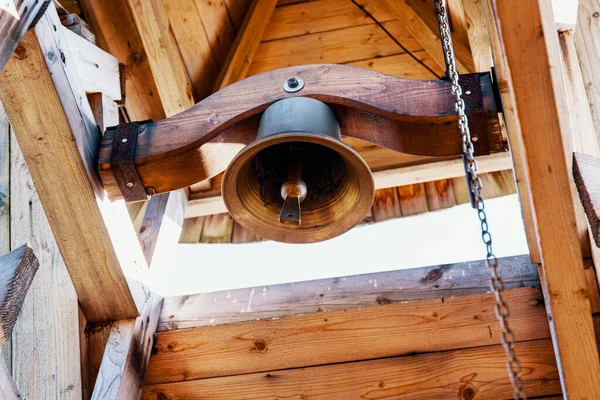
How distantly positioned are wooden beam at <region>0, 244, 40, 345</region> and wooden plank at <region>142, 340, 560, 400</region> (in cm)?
110

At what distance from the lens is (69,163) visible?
7.36 ft

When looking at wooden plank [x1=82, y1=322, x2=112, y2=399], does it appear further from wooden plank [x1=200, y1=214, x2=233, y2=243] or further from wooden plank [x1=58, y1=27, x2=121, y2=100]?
wooden plank [x1=200, y1=214, x2=233, y2=243]

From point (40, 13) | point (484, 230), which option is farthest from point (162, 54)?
point (484, 230)

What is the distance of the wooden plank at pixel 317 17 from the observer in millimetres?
3994

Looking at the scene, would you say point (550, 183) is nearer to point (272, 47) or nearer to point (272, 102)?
point (272, 102)

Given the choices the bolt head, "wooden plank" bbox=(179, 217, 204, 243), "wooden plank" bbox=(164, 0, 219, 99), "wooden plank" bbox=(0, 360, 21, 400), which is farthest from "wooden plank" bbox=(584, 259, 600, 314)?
"wooden plank" bbox=(179, 217, 204, 243)

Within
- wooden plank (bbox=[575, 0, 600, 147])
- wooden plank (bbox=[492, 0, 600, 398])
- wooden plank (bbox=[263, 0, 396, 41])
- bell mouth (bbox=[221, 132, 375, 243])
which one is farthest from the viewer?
wooden plank (bbox=[263, 0, 396, 41])

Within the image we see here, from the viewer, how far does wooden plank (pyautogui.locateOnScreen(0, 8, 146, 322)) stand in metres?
2.18

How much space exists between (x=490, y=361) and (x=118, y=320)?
1178 mm

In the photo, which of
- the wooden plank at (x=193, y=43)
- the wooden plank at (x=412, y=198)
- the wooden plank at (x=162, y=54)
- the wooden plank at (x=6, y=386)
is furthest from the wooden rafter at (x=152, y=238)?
the wooden plank at (x=412, y=198)

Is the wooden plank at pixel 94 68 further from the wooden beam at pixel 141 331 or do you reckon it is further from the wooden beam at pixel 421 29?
the wooden beam at pixel 421 29

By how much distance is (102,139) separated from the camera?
236cm

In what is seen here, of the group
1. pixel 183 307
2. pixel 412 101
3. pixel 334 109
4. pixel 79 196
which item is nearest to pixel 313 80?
pixel 334 109

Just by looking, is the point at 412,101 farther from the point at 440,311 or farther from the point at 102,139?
the point at 102,139
